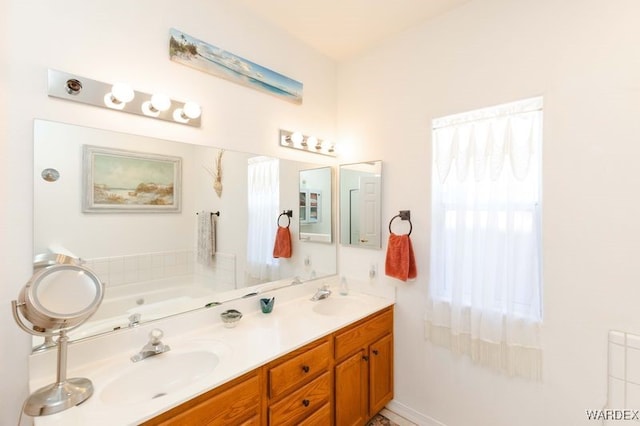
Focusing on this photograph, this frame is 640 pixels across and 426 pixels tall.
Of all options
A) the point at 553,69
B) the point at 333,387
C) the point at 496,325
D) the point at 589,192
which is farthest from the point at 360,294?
the point at 553,69

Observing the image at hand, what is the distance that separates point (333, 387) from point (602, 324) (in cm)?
144

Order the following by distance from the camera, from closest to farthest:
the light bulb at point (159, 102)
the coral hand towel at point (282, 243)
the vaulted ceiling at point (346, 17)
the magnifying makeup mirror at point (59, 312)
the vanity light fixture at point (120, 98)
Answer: the magnifying makeup mirror at point (59, 312) → the vanity light fixture at point (120, 98) → the light bulb at point (159, 102) → the vaulted ceiling at point (346, 17) → the coral hand towel at point (282, 243)

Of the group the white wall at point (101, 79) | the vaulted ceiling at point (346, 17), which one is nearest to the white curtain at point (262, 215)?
the white wall at point (101, 79)

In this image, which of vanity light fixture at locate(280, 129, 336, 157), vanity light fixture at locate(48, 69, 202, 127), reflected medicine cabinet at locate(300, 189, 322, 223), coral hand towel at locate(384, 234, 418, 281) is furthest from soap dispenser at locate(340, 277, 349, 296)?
vanity light fixture at locate(48, 69, 202, 127)

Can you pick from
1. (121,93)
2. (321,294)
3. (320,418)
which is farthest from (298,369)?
(121,93)

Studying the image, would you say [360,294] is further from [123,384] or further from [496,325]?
[123,384]

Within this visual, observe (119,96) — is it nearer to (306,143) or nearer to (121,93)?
(121,93)

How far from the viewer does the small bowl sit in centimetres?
→ 168

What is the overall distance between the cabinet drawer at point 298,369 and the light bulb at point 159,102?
1446mm

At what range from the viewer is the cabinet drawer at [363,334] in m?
1.76

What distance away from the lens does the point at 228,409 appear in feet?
3.94

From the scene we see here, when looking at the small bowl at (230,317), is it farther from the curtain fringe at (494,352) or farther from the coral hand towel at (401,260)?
the curtain fringe at (494,352)

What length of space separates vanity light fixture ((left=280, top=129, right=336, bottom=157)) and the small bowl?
4.06 ft

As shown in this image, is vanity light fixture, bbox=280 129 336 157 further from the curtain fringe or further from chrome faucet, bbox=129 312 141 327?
the curtain fringe
